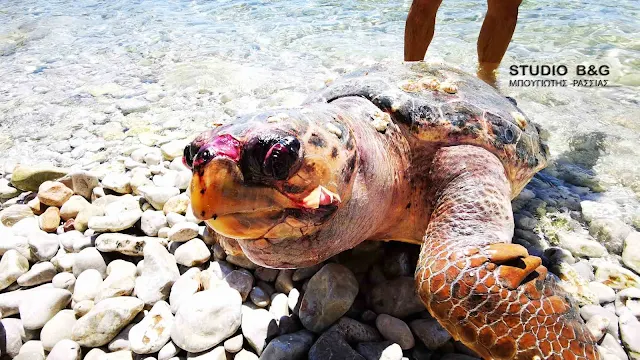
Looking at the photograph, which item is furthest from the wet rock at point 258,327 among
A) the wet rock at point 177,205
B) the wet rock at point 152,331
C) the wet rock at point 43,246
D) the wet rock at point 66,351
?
the wet rock at point 43,246

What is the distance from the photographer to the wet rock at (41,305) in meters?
1.73

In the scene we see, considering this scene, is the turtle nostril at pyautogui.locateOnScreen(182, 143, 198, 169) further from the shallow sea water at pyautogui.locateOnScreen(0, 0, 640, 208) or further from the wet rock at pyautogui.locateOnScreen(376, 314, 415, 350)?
the shallow sea water at pyautogui.locateOnScreen(0, 0, 640, 208)

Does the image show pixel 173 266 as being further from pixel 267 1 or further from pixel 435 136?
pixel 267 1

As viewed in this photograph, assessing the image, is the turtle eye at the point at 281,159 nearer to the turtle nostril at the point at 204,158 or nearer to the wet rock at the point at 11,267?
the turtle nostril at the point at 204,158

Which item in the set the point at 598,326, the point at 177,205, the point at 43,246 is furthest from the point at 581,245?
the point at 43,246

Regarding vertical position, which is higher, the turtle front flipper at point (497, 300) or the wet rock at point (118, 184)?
the turtle front flipper at point (497, 300)

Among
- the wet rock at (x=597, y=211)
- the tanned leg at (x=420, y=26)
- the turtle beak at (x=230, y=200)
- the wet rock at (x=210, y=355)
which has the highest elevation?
the turtle beak at (x=230, y=200)

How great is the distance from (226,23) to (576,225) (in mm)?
7003

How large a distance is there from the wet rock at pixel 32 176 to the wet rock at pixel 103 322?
5.15ft

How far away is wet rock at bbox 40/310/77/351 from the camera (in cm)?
166

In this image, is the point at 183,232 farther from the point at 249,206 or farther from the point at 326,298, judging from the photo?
the point at 249,206

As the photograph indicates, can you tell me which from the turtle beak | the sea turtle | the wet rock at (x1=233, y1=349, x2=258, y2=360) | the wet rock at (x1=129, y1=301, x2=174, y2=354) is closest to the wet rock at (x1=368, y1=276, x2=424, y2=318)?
the sea turtle

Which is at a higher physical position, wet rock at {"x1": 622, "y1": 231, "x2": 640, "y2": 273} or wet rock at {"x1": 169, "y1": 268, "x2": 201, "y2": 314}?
wet rock at {"x1": 169, "y1": 268, "x2": 201, "y2": 314}

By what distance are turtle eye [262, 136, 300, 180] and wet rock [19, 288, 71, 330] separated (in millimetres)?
1429
